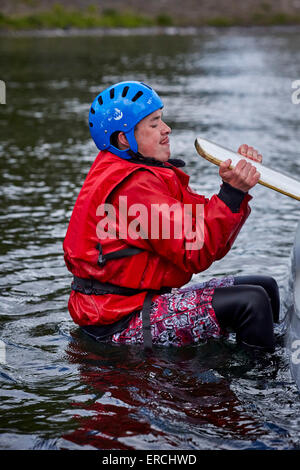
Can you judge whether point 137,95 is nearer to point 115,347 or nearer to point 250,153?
point 250,153

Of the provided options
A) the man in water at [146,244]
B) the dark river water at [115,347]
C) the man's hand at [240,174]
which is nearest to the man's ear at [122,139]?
the man in water at [146,244]

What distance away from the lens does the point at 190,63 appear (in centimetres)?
2359

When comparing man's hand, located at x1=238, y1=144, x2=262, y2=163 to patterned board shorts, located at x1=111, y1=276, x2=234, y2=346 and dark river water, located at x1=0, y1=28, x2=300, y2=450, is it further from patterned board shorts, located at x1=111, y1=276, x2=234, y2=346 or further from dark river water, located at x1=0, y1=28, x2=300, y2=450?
dark river water, located at x1=0, y1=28, x2=300, y2=450

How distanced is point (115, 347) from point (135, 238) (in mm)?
788

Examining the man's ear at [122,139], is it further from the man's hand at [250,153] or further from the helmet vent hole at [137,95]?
the man's hand at [250,153]

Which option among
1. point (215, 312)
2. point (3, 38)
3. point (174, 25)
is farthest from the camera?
point (174, 25)

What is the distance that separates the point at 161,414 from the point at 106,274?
86 cm

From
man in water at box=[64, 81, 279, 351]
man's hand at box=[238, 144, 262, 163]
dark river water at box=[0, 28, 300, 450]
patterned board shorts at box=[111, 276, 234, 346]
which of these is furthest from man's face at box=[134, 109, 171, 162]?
dark river water at box=[0, 28, 300, 450]

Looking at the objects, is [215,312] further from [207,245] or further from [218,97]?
[218,97]

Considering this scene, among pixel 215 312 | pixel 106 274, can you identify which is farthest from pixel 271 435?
pixel 106 274

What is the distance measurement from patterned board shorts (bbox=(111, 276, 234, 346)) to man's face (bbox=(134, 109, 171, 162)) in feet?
2.60

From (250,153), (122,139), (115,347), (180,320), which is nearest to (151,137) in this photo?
(122,139)

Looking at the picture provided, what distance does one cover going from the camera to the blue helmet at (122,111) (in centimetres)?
414

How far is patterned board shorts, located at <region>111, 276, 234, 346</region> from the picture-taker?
13.8 feet
